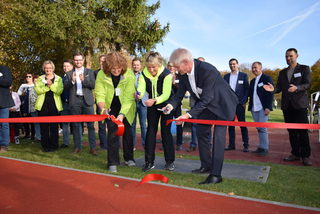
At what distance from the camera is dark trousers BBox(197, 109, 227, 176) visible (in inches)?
167

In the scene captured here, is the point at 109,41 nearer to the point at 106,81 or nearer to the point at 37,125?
the point at 37,125

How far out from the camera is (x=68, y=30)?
18.5 meters

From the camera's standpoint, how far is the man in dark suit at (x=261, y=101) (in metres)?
6.75

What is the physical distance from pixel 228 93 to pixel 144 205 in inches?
85.0

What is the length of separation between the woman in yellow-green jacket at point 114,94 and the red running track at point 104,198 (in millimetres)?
637

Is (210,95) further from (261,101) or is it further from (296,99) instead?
(261,101)

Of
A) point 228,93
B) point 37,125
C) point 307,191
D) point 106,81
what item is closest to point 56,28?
A: point 37,125

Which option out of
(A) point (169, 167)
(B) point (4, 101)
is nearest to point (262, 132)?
(A) point (169, 167)

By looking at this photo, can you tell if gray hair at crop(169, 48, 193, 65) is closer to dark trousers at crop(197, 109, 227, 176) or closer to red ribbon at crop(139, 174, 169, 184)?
dark trousers at crop(197, 109, 227, 176)

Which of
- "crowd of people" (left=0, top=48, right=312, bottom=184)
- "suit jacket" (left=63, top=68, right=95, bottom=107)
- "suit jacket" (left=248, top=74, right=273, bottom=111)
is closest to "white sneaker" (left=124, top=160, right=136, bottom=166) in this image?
"crowd of people" (left=0, top=48, right=312, bottom=184)

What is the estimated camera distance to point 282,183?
14.1ft

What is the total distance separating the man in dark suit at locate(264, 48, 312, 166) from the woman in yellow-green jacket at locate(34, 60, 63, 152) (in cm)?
499

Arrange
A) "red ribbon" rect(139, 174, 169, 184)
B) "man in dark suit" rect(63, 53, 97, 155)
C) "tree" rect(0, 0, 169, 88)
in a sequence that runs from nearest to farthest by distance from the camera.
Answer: "red ribbon" rect(139, 174, 169, 184) < "man in dark suit" rect(63, 53, 97, 155) < "tree" rect(0, 0, 169, 88)

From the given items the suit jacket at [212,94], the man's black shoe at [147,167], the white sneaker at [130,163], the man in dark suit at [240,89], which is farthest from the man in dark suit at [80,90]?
the man in dark suit at [240,89]
